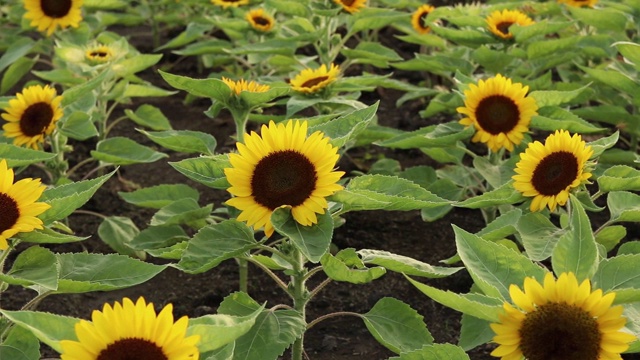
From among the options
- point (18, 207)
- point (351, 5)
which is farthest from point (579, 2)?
point (18, 207)

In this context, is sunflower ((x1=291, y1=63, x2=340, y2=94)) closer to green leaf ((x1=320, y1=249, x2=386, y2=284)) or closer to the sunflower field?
the sunflower field

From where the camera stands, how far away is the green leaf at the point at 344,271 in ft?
7.39

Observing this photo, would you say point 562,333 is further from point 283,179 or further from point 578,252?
point 283,179

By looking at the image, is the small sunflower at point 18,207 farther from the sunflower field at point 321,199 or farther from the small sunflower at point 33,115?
the small sunflower at point 33,115

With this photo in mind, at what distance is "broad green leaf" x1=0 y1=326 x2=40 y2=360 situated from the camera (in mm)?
2107

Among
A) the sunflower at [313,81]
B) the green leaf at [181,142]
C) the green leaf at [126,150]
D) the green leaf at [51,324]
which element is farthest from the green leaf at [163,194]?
the green leaf at [51,324]

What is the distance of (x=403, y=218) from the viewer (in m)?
3.97

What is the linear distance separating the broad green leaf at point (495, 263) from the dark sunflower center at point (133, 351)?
26.0 inches

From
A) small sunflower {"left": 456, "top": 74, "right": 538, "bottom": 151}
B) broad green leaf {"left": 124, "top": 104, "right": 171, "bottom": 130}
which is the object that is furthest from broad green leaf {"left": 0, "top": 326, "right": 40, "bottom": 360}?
broad green leaf {"left": 124, "top": 104, "right": 171, "bottom": 130}

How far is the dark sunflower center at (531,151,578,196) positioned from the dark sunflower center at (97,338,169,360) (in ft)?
4.69

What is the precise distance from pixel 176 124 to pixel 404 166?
1.27m

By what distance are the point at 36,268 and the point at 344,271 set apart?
71 centimetres

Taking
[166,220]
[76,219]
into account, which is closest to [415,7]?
[76,219]

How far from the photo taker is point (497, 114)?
10.6ft
